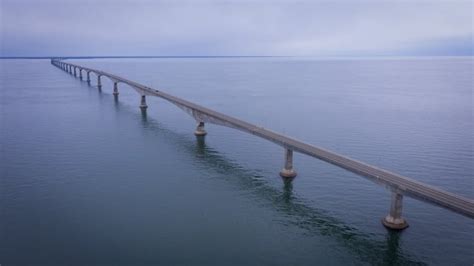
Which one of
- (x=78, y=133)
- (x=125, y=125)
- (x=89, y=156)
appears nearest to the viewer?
(x=89, y=156)

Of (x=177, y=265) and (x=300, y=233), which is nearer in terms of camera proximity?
(x=177, y=265)

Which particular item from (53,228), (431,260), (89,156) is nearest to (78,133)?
(89,156)

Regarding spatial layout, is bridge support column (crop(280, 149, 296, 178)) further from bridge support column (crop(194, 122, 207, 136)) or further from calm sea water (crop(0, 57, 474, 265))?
bridge support column (crop(194, 122, 207, 136))

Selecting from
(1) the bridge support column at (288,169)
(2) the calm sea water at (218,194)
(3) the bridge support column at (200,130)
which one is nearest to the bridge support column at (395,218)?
(2) the calm sea water at (218,194)

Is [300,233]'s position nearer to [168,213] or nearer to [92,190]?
[168,213]

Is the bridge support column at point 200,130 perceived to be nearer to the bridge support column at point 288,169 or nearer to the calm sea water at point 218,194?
the calm sea water at point 218,194

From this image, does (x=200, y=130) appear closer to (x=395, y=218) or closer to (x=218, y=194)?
(x=218, y=194)

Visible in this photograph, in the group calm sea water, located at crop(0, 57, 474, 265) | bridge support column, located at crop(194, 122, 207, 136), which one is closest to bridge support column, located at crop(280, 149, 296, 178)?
calm sea water, located at crop(0, 57, 474, 265)

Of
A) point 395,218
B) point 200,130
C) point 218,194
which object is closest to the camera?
point 395,218

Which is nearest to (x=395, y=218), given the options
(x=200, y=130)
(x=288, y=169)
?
(x=288, y=169)

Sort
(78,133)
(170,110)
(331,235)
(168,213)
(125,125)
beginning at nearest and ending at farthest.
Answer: (331,235), (168,213), (78,133), (125,125), (170,110)

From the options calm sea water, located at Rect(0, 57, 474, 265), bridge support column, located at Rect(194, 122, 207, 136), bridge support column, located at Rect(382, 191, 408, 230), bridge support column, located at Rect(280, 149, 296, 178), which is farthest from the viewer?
bridge support column, located at Rect(194, 122, 207, 136)
